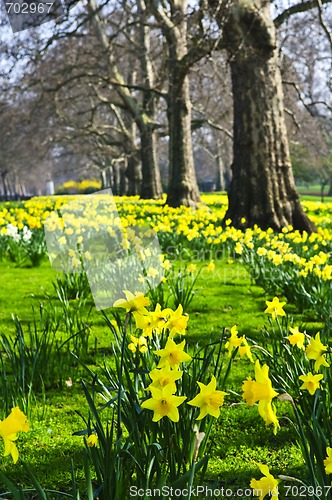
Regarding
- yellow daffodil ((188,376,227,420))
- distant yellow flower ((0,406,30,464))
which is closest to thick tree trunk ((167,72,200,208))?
yellow daffodil ((188,376,227,420))

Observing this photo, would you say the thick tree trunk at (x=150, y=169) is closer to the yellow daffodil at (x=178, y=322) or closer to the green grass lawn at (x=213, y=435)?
the green grass lawn at (x=213, y=435)

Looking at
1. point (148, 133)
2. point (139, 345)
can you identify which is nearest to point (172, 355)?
point (139, 345)

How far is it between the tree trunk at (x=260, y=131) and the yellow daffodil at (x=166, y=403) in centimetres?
635

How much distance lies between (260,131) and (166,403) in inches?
267

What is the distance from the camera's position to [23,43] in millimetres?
11758

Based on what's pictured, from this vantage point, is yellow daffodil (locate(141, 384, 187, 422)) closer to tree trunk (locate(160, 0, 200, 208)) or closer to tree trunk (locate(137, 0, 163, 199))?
tree trunk (locate(160, 0, 200, 208))

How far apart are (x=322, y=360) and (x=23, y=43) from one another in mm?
12088

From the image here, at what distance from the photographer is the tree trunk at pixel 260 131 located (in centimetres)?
739

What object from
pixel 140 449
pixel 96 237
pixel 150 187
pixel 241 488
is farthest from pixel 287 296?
pixel 150 187

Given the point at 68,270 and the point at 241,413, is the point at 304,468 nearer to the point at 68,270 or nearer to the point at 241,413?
the point at 241,413

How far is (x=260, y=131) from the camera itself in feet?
Result: 24.7

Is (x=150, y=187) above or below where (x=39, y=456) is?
above

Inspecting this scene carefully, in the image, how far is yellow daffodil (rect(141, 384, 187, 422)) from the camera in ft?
4.01

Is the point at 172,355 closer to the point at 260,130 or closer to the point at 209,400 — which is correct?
the point at 209,400
